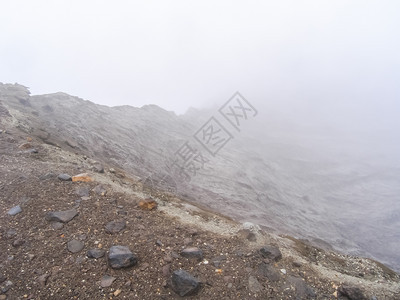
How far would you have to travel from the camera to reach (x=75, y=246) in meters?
5.76

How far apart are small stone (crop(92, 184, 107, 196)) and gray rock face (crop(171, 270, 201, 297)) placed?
406 cm

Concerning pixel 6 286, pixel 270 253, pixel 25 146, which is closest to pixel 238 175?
pixel 25 146

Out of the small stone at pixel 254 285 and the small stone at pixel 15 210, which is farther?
the small stone at pixel 15 210

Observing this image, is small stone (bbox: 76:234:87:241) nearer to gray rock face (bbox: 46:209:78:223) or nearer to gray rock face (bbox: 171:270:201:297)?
gray rock face (bbox: 46:209:78:223)

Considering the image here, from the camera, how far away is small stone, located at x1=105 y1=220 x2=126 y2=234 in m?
6.38

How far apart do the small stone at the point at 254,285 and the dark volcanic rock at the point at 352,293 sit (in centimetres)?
173

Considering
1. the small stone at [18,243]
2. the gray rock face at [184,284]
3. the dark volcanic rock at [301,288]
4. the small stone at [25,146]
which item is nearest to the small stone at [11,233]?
the small stone at [18,243]

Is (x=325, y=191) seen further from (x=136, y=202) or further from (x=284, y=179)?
(x=136, y=202)

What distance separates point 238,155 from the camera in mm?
43250

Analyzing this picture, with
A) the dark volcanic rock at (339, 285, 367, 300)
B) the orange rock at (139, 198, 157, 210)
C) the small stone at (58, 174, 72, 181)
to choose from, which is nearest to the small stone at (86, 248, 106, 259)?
the orange rock at (139, 198, 157, 210)

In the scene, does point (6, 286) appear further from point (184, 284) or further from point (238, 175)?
point (238, 175)

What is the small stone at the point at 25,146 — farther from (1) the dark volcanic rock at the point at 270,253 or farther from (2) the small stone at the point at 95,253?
(1) the dark volcanic rock at the point at 270,253

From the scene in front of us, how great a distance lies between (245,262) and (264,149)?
180 ft

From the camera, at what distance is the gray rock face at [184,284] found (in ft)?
15.9
